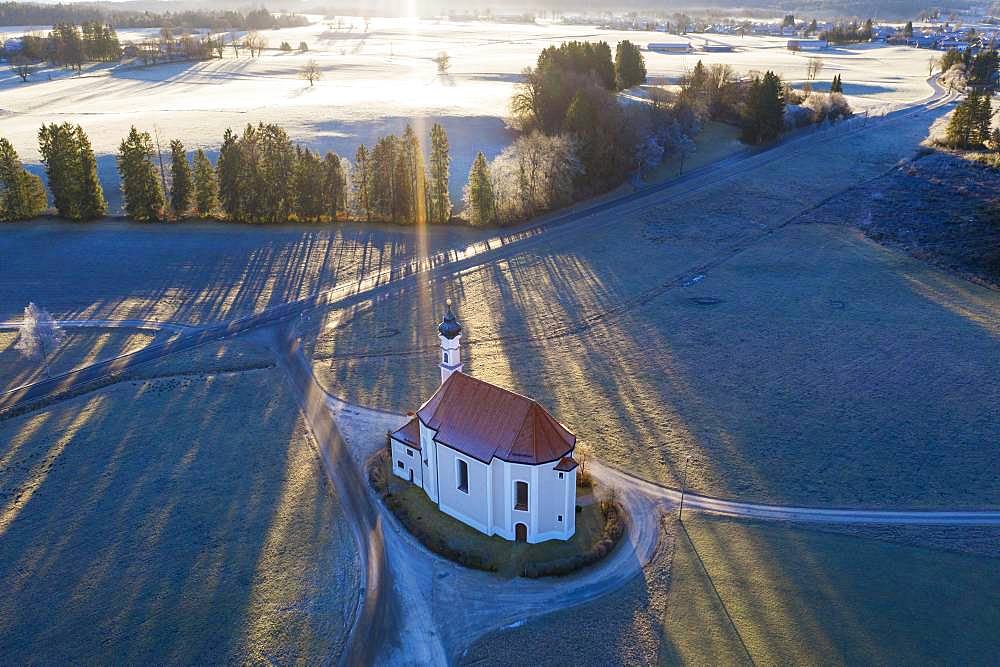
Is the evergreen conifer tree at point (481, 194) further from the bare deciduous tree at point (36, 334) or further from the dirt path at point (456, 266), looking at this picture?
the bare deciduous tree at point (36, 334)

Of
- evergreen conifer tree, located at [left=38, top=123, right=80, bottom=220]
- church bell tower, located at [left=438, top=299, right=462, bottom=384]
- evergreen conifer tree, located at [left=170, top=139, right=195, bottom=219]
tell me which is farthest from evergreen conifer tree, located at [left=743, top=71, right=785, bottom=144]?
evergreen conifer tree, located at [left=38, top=123, right=80, bottom=220]

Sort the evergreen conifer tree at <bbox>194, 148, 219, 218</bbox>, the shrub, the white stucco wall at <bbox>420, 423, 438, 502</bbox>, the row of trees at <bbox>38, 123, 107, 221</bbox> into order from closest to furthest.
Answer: the white stucco wall at <bbox>420, 423, 438, 502</bbox>, the row of trees at <bbox>38, 123, 107, 221</bbox>, the evergreen conifer tree at <bbox>194, 148, 219, 218</bbox>, the shrub

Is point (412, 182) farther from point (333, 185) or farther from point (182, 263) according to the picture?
point (182, 263)

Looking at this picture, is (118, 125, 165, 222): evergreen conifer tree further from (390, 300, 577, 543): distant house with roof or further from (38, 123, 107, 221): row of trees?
(390, 300, 577, 543): distant house with roof

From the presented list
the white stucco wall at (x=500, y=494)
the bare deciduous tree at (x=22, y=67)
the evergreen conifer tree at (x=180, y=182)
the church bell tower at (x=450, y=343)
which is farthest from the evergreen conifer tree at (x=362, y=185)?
the bare deciduous tree at (x=22, y=67)

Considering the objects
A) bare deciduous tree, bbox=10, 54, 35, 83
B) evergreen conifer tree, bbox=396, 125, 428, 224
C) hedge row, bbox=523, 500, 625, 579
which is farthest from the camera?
bare deciduous tree, bbox=10, 54, 35, 83

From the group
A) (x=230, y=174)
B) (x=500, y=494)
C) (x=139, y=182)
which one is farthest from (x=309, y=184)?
(x=500, y=494)
